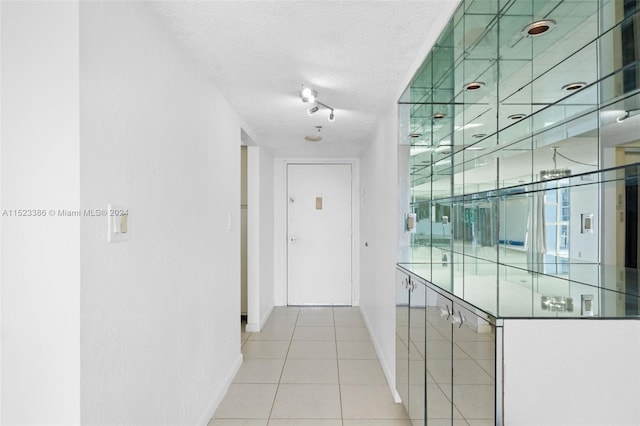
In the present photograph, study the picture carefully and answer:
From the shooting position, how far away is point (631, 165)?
1.07 meters

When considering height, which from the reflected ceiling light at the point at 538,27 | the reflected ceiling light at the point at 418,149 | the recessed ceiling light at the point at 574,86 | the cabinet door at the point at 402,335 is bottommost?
the cabinet door at the point at 402,335

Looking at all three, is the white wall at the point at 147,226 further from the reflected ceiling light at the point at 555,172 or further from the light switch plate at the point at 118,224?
the reflected ceiling light at the point at 555,172

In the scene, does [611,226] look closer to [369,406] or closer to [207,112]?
[369,406]

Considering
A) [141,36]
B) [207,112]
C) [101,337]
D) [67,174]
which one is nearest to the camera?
[67,174]

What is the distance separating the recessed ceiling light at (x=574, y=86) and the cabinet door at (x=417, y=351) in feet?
3.49

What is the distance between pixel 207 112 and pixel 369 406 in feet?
7.91

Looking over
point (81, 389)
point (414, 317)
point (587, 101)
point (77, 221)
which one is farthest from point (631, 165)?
point (81, 389)

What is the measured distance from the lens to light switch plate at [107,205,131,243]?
1357mm

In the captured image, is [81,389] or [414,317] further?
[414,317]

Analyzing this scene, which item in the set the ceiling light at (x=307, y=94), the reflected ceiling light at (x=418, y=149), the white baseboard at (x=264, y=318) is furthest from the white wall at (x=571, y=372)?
the white baseboard at (x=264, y=318)

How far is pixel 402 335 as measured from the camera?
244 cm

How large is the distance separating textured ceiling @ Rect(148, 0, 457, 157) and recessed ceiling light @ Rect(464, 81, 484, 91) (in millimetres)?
307

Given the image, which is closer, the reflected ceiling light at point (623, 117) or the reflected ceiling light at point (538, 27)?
the reflected ceiling light at point (623, 117)

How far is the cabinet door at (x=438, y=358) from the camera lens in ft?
5.03
